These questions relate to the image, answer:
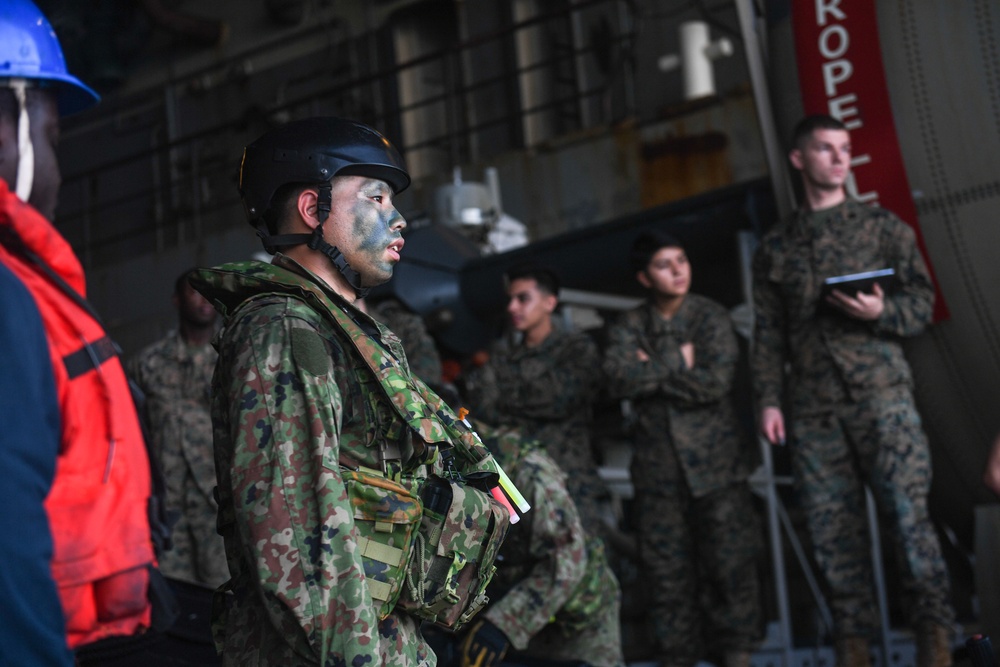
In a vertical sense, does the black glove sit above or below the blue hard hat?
below

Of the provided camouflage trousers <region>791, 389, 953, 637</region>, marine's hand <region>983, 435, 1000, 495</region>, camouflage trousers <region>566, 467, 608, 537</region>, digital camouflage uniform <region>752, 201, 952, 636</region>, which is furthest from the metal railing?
marine's hand <region>983, 435, 1000, 495</region>

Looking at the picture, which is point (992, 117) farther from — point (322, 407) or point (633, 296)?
point (322, 407)

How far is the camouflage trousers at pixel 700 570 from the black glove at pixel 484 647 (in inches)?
55.3

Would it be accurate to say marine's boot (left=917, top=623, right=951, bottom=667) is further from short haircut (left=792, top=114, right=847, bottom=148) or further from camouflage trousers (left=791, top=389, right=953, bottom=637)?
short haircut (left=792, top=114, right=847, bottom=148)

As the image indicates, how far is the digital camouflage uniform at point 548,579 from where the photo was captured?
3385 mm

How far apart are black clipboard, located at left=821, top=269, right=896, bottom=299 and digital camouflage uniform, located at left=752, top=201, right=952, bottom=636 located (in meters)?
0.08

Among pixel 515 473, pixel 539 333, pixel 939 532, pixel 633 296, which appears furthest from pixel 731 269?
pixel 515 473

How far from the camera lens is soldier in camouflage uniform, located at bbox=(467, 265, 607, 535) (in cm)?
498

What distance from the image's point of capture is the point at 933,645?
3.80 meters

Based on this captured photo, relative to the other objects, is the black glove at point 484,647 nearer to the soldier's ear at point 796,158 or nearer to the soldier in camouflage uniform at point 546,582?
the soldier in camouflage uniform at point 546,582

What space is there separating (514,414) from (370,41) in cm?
830

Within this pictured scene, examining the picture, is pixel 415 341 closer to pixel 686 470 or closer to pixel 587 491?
pixel 587 491

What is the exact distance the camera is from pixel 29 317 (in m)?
1.70

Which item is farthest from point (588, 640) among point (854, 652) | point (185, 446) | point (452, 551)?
point (185, 446)
